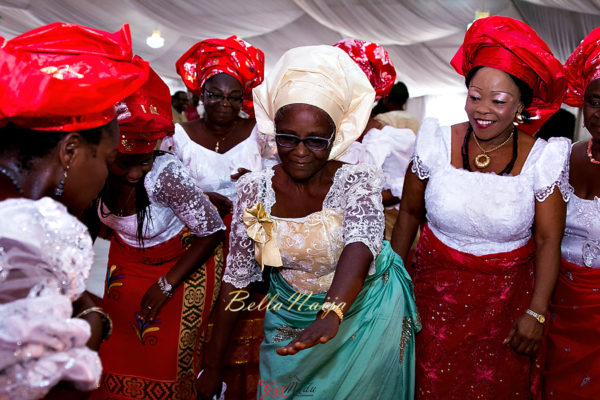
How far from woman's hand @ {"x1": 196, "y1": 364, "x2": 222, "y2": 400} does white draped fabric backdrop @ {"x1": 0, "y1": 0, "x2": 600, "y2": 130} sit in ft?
21.3

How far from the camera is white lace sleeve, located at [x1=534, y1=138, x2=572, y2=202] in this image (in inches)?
88.5

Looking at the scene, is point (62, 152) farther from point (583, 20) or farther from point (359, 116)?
point (583, 20)

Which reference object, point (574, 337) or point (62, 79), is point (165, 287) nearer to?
point (62, 79)

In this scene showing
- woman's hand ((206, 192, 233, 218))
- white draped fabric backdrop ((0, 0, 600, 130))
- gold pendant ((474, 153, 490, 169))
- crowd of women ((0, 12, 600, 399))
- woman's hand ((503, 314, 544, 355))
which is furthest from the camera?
white draped fabric backdrop ((0, 0, 600, 130))

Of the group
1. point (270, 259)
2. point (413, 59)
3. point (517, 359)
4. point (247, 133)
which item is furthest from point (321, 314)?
point (413, 59)

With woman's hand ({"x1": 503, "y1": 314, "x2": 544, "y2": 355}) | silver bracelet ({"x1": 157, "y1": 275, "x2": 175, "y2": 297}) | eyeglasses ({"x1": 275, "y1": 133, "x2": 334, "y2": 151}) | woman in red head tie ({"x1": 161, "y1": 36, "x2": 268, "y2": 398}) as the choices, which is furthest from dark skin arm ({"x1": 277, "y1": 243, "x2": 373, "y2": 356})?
woman in red head tie ({"x1": 161, "y1": 36, "x2": 268, "y2": 398})

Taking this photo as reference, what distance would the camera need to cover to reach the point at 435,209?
2.40 m

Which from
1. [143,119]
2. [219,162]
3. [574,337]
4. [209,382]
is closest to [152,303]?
[209,382]

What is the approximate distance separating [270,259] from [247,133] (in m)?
1.85

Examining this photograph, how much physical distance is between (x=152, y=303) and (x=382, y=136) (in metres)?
1.89

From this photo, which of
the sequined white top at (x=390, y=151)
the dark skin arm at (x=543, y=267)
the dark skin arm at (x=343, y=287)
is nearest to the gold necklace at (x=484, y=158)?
the dark skin arm at (x=543, y=267)

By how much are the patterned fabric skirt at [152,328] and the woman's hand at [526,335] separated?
1311mm

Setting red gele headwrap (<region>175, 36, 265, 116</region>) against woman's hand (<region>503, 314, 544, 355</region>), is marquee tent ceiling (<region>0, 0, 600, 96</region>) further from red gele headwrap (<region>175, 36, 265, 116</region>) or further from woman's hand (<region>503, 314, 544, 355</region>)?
A: woman's hand (<region>503, 314, 544, 355</region>)

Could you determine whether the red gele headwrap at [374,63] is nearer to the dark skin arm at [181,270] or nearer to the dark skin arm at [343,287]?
the dark skin arm at [181,270]
